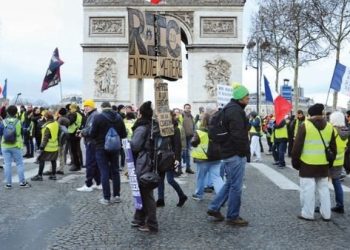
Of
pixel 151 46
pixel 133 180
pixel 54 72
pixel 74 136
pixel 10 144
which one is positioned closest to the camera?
pixel 133 180

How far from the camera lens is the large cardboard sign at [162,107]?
7801mm

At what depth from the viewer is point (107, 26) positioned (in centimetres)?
3119

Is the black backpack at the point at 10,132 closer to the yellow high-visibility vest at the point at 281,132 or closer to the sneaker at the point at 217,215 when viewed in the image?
the sneaker at the point at 217,215

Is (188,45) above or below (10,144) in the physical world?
above

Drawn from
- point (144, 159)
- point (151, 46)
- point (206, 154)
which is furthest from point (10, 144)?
point (144, 159)

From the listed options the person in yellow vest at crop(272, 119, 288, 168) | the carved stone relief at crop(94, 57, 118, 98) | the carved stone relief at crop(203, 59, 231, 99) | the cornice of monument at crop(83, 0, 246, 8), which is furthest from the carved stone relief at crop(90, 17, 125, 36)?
the person in yellow vest at crop(272, 119, 288, 168)

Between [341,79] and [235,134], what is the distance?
30.4 ft

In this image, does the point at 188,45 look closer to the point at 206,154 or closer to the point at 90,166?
the point at 90,166

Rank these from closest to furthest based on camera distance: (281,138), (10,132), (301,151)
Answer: (301,151), (10,132), (281,138)

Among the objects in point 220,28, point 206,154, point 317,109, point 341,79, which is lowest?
point 206,154

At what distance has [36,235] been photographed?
24.1 ft

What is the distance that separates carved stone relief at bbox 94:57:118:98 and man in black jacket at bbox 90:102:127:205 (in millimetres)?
21335

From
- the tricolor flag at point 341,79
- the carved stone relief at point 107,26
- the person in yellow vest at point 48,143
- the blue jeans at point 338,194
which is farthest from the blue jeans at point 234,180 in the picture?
the carved stone relief at point 107,26

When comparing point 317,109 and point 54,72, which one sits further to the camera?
point 54,72
